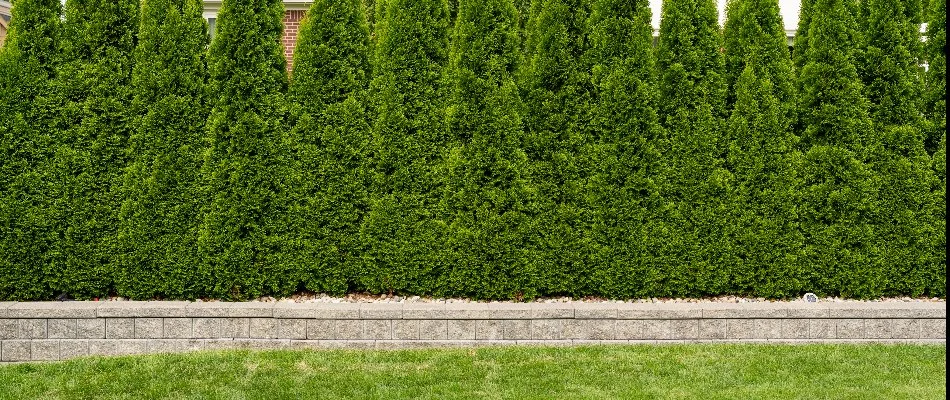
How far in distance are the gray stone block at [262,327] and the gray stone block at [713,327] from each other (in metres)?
3.30

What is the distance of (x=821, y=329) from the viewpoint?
615cm

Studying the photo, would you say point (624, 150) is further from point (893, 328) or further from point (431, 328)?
point (893, 328)

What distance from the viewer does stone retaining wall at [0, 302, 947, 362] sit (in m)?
6.09

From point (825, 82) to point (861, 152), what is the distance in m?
0.64

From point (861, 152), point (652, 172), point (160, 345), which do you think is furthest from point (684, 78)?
point (160, 345)

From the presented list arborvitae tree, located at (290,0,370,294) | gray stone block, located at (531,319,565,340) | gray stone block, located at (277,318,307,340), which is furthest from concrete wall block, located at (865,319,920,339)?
gray stone block, located at (277,318,307,340)

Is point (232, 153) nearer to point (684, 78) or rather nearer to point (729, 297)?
point (684, 78)

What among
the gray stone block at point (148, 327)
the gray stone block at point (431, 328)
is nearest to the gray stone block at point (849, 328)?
the gray stone block at point (431, 328)

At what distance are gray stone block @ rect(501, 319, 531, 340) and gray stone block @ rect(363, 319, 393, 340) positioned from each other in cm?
88

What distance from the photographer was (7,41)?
248 inches

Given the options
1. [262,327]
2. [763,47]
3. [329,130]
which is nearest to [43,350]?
[262,327]

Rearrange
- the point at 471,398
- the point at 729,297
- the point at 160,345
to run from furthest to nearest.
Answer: the point at 729,297 < the point at 160,345 < the point at 471,398

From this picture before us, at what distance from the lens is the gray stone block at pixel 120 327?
6.09 metres

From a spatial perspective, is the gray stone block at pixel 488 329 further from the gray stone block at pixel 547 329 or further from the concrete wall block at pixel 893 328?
the concrete wall block at pixel 893 328
